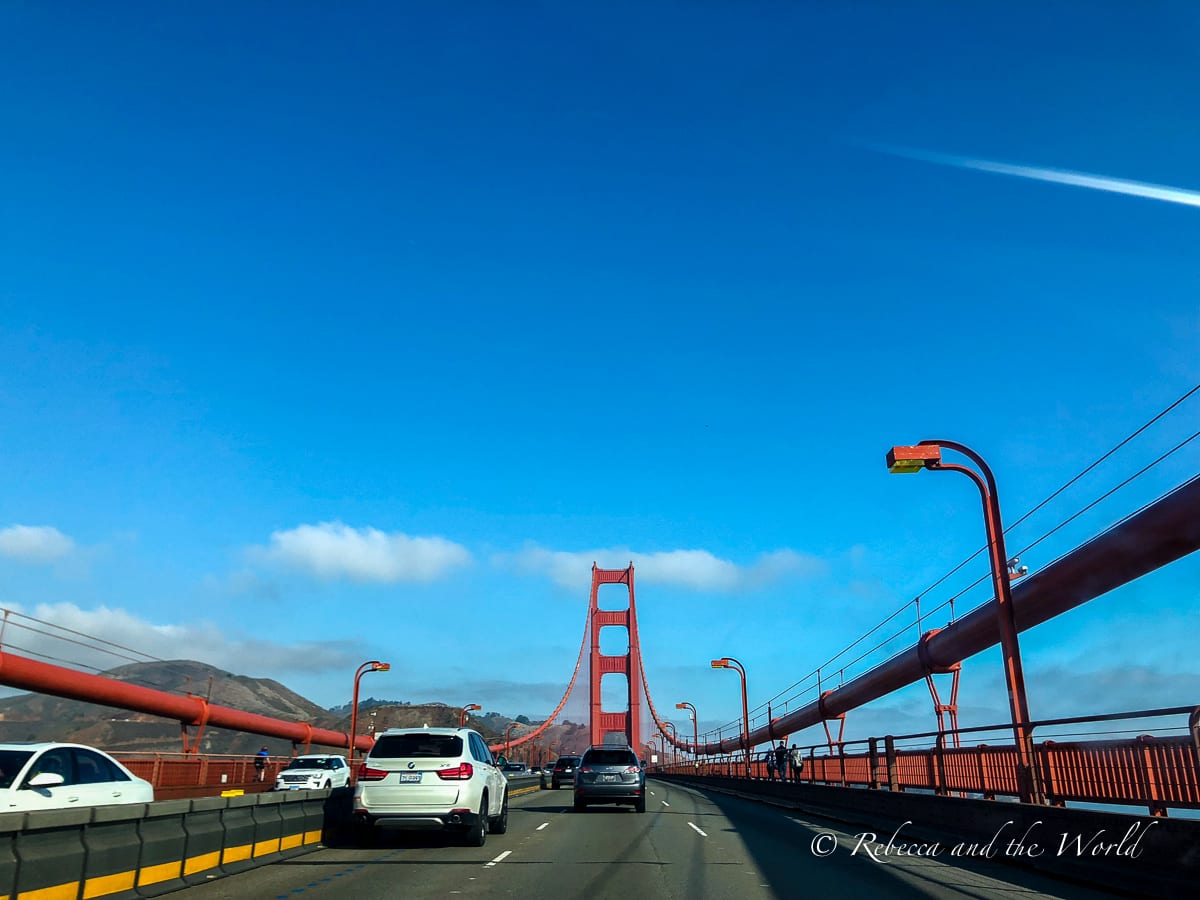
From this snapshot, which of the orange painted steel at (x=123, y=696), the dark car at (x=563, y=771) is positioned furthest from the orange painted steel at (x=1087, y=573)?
the orange painted steel at (x=123, y=696)

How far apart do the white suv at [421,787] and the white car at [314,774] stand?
54.7 ft

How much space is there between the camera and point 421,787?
1292 cm

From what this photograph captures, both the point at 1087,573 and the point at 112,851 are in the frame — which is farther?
the point at 1087,573

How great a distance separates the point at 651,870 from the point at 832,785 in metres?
15.1

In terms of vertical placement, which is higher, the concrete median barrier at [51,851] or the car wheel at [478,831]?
the concrete median barrier at [51,851]

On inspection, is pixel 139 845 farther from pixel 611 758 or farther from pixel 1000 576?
pixel 611 758

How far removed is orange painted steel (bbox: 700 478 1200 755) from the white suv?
13.5 metres

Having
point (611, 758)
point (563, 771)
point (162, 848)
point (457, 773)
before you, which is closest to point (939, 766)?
point (457, 773)

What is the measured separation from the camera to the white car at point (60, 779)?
9.37m

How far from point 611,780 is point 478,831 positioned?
9.66m

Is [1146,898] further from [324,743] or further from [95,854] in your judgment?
[324,743]

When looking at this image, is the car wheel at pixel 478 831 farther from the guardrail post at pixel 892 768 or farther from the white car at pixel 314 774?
the white car at pixel 314 774

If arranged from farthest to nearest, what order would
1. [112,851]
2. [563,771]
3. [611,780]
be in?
1. [563,771]
2. [611,780]
3. [112,851]

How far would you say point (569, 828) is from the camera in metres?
17.7
